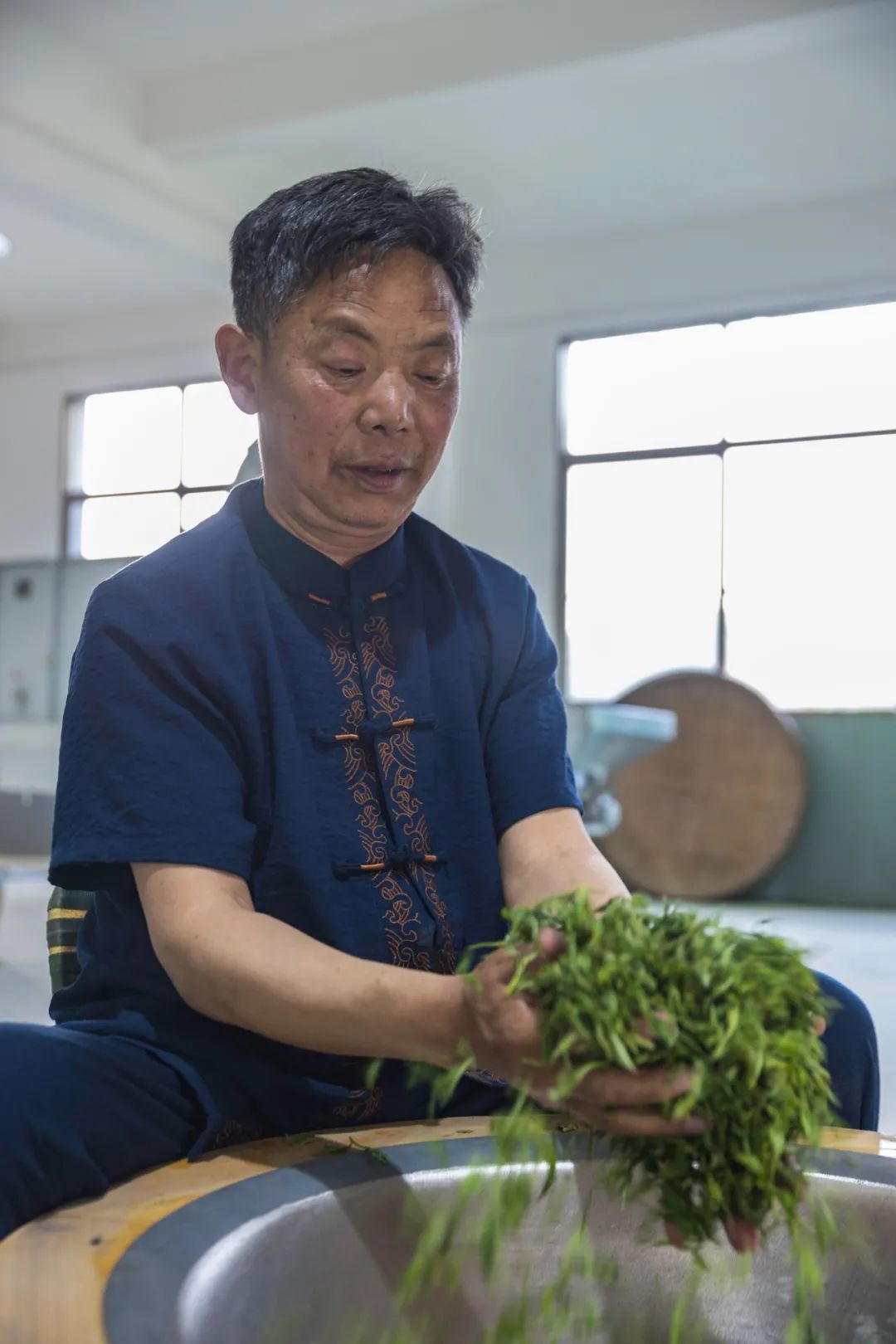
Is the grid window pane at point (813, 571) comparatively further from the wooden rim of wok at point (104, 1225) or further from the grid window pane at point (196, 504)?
the wooden rim of wok at point (104, 1225)

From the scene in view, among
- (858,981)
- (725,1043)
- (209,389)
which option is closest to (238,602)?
(725,1043)

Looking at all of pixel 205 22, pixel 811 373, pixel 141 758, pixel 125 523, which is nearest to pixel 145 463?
pixel 125 523

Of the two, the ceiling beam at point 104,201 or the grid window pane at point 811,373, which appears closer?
the ceiling beam at point 104,201

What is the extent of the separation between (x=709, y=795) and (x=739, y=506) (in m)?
1.53

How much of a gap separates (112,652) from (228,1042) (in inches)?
12.8

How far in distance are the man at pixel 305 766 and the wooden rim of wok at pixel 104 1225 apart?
35mm

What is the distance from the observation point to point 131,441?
28.8ft

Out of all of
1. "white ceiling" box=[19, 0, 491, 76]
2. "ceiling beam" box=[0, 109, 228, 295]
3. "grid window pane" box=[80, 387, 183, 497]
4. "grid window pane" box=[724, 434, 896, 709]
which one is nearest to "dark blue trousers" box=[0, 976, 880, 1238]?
"white ceiling" box=[19, 0, 491, 76]

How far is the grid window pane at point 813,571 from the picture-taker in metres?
6.80

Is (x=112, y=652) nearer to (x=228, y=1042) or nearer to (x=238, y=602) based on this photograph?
(x=238, y=602)

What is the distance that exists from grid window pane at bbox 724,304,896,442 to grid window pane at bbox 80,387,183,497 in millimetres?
3621

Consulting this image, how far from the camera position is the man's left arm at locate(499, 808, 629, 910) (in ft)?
3.88

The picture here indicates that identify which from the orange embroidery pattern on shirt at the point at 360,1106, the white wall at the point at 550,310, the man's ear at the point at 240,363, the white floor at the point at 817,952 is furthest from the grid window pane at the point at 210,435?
the orange embroidery pattern on shirt at the point at 360,1106

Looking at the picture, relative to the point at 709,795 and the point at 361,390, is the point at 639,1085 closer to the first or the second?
the point at 361,390
